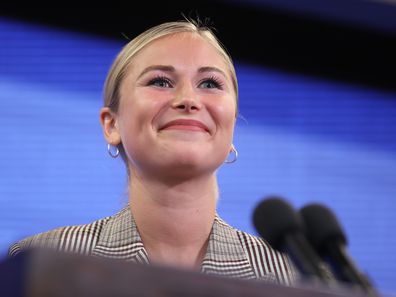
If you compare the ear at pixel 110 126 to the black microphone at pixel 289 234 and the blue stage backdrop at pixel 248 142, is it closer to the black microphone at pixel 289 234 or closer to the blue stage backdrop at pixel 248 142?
the black microphone at pixel 289 234

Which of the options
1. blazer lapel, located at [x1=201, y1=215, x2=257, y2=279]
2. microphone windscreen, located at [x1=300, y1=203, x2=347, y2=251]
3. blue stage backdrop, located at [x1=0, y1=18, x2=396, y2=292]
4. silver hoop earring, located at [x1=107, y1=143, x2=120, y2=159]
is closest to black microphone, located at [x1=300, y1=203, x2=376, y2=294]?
microphone windscreen, located at [x1=300, y1=203, x2=347, y2=251]

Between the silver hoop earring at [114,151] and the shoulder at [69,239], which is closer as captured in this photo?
the shoulder at [69,239]

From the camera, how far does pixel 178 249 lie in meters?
1.47

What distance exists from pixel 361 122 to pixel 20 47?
4.28ft

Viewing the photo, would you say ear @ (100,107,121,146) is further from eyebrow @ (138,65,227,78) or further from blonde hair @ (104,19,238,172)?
eyebrow @ (138,65,227,78)

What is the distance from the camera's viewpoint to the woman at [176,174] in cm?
144

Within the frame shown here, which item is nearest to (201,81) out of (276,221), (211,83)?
(211,83)

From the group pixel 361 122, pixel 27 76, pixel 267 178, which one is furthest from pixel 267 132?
pixel 27 76

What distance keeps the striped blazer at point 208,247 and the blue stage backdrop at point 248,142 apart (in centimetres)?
122

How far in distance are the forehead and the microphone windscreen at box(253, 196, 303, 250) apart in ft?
1.51

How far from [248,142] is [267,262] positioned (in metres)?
1.53

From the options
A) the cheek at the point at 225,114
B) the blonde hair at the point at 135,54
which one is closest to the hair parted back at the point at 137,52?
the blonde hair at the point at 135,54

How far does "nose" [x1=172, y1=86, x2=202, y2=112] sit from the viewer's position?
1.44m

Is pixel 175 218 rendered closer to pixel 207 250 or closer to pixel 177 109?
pixel 207 250
